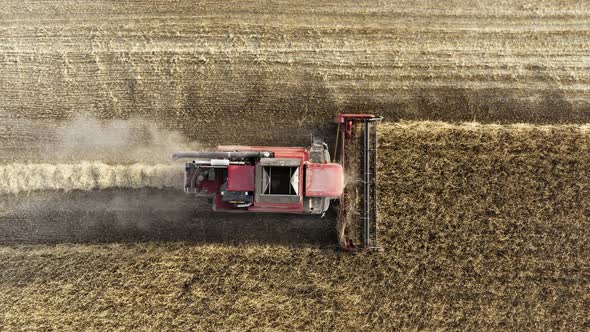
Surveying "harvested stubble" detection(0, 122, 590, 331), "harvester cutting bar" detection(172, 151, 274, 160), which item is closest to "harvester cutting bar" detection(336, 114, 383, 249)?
"harvested stubble" detection(0, 122, 590, 331)

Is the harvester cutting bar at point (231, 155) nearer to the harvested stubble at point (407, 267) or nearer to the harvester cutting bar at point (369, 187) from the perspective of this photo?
the harvested stubble at point (407, 267)

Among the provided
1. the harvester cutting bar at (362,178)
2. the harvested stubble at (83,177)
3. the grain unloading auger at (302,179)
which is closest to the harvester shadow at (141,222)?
the harvested stubble at (83,177)

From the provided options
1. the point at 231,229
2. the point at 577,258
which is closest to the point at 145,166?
the point at 231,229

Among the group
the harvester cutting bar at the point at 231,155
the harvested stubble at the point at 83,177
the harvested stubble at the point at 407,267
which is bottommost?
the harvested stubble at the point at 407,267

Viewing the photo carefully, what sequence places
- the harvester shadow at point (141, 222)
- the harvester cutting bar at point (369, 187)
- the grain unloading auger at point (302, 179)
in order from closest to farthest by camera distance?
the grain unloading auger at point (302, 179), the harvester cutting bar at point (369, 187), the harvester shadow at point (141, 222)

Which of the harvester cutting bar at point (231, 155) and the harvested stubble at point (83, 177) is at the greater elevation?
the harvester cutting bar at point (231, 155)

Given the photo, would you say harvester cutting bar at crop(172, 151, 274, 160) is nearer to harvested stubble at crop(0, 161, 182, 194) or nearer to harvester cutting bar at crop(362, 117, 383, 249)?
harvested stubble at crop(0, 161, 182, 194)
